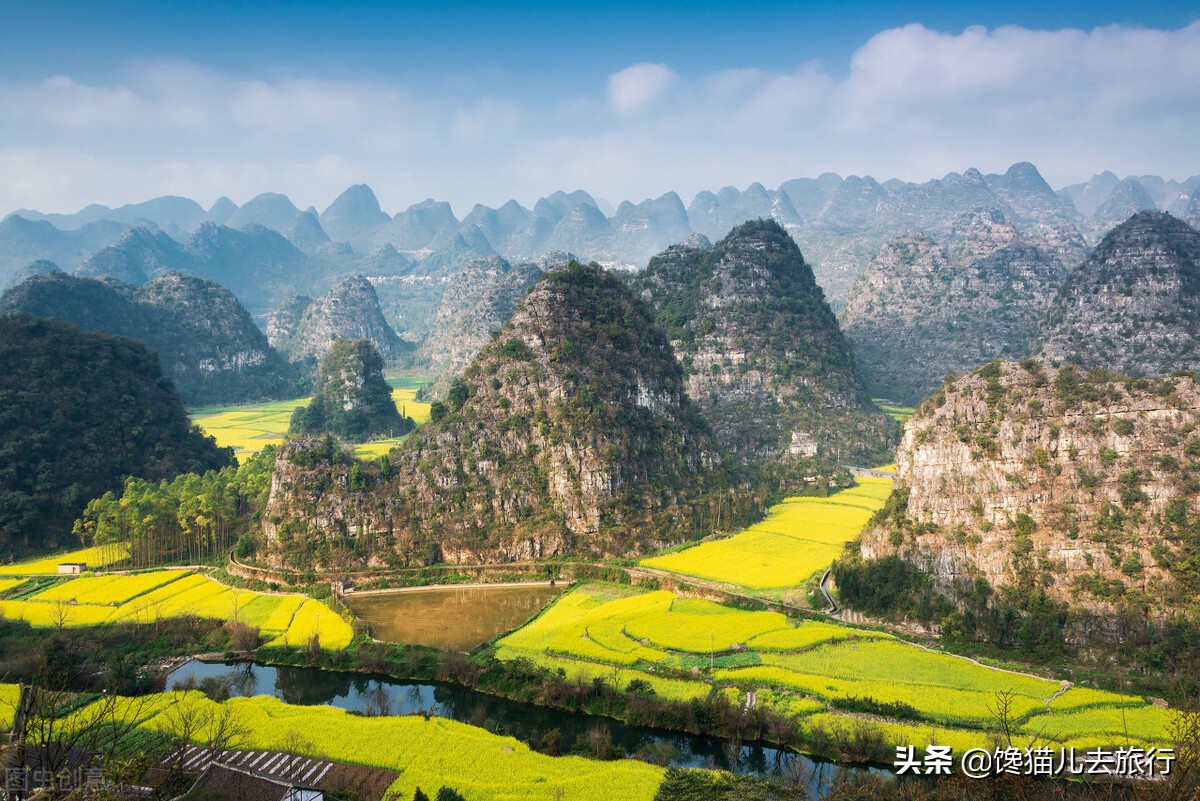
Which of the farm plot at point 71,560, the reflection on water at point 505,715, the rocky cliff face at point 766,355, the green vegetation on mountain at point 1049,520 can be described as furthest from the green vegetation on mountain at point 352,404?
the green vegetation on mountain at point 1049,520

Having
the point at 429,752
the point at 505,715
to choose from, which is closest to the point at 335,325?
the point at 505,715

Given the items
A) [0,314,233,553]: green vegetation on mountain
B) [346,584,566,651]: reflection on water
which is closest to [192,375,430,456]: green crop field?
[0,314,233,553]: green vegetation on mountain

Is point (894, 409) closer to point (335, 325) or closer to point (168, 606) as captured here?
point (168, 606)

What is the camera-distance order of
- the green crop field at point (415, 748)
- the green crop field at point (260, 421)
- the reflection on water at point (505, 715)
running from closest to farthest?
the green crop field at point (415, 748) → the reflection on water at point (505, 715) → the green crop field at point (260, 421)

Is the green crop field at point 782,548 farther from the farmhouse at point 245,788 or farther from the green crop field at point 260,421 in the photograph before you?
the green crop field at point 260,421

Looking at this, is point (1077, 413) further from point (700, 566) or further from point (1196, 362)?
point (1196, 362)

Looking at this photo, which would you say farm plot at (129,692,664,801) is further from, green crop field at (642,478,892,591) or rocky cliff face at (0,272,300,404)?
rocky cliff face at (0,272,300,404)
